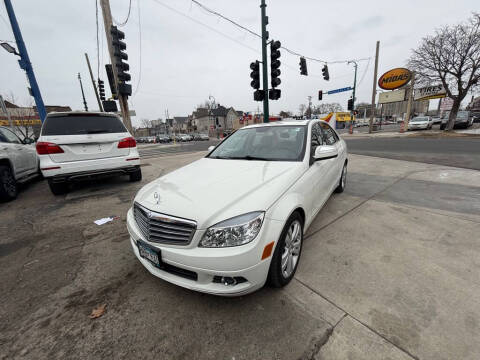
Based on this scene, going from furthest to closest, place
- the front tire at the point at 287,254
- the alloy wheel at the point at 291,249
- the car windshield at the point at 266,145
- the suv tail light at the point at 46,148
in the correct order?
the suv tail light at the point at 46,148 → the car windshield at the point at 266,145 → the alloy wheel at the point at 291,249 → the front tire at the point at 287,254

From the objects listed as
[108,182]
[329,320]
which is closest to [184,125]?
[108,182]

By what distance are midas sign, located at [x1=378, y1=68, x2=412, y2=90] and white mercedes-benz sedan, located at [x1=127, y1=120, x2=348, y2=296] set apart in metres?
25.8

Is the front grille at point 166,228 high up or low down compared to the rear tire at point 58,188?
up

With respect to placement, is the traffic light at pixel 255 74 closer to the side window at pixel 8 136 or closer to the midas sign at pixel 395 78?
the side window at pixel 8 136

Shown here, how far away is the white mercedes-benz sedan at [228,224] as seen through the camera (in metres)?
1.52

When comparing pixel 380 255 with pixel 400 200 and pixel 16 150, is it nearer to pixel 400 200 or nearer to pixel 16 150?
pixel 400 200

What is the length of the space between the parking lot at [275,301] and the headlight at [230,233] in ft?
2.08

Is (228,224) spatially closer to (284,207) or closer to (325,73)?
(284,207)

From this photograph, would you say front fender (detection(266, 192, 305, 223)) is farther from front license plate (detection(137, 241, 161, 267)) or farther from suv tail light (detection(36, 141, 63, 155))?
suv tail light (detection(36, 141, 63, 155))

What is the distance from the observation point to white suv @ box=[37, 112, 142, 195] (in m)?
3.95

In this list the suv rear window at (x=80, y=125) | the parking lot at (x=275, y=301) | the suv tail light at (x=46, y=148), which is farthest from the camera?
the suv rear window at (x=80, y=125)

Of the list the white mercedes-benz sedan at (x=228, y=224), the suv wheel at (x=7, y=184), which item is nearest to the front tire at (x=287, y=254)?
the white mercedes-benz sedan at (x=228, y=224)

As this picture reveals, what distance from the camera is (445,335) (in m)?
1.45

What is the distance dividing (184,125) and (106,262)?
3461 inches
